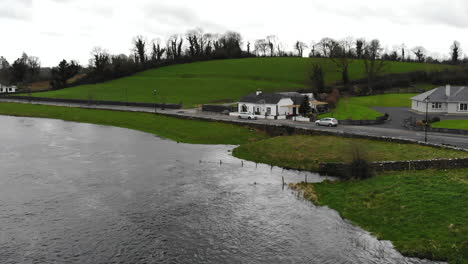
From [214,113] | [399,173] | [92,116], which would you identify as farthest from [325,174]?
[92,116]

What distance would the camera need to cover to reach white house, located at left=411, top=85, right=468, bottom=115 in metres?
76.6

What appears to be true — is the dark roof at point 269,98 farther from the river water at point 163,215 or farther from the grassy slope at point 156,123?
the river water at point 163,215

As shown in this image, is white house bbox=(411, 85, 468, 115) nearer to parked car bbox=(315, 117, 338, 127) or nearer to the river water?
parked car bbox=(315, 117, 338, 127)

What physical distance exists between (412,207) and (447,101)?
2185 inches

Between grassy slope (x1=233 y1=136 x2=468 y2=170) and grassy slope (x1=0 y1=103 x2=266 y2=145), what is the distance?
8.04 metres

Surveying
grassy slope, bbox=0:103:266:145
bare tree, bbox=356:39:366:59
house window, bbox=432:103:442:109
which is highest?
bare tree, bbox=356:39:366:59

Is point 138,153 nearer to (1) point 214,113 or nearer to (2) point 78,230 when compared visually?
(2) point 78,230

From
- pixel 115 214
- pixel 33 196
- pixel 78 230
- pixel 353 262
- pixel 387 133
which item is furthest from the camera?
pixel 387 133

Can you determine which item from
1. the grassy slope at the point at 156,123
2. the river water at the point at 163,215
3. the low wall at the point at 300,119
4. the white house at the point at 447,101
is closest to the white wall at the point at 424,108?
the white house at the point at 447,101

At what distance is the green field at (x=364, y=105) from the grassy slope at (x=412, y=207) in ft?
121

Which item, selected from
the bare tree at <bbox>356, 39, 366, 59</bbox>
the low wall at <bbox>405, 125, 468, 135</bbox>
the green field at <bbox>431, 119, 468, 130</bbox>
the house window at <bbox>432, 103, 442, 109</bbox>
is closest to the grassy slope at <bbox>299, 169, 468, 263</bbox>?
the low wall at <bbox>405, 125, 468, 135</bbox>

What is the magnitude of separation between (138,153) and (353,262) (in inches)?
1303

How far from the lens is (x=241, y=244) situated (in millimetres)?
24766

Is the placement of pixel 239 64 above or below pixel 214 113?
above
